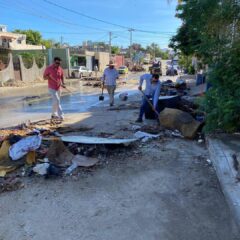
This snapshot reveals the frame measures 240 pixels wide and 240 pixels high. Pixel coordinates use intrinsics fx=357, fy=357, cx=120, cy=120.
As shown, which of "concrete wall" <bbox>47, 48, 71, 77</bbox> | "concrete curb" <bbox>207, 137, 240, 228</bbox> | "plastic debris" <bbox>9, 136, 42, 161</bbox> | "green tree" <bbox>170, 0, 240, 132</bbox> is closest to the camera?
"concrete curb" <bbox>207, 137, 240, 228</bbox>

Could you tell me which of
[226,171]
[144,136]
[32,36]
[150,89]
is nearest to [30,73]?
[150,89]

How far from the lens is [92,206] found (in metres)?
4.57

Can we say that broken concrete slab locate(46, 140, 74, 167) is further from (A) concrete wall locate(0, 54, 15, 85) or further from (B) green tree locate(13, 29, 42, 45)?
(B) green tree locate(13, 29, 42, 45)

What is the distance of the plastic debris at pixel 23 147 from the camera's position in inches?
239

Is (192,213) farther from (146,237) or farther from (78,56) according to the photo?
(78,56)

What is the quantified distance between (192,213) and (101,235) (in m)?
1.18

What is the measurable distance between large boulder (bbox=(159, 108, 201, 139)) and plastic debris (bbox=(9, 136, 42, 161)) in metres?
3.27

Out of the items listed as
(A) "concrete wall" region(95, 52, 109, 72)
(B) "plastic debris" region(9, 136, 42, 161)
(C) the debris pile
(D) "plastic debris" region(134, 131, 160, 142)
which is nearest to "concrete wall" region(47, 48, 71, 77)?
(A) "concrete wall" region(95, 52, 109, 72)

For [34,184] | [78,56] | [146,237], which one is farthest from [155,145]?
[78,56]

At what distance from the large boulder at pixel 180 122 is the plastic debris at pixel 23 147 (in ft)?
10.7

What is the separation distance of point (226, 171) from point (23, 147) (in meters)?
3.36

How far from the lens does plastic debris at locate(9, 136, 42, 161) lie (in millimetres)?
6074

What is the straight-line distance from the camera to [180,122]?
8.20 m

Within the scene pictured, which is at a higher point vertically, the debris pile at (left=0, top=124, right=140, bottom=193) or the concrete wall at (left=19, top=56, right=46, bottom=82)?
the debris pile at (left=0, top=124, right=140, bottom=193)
